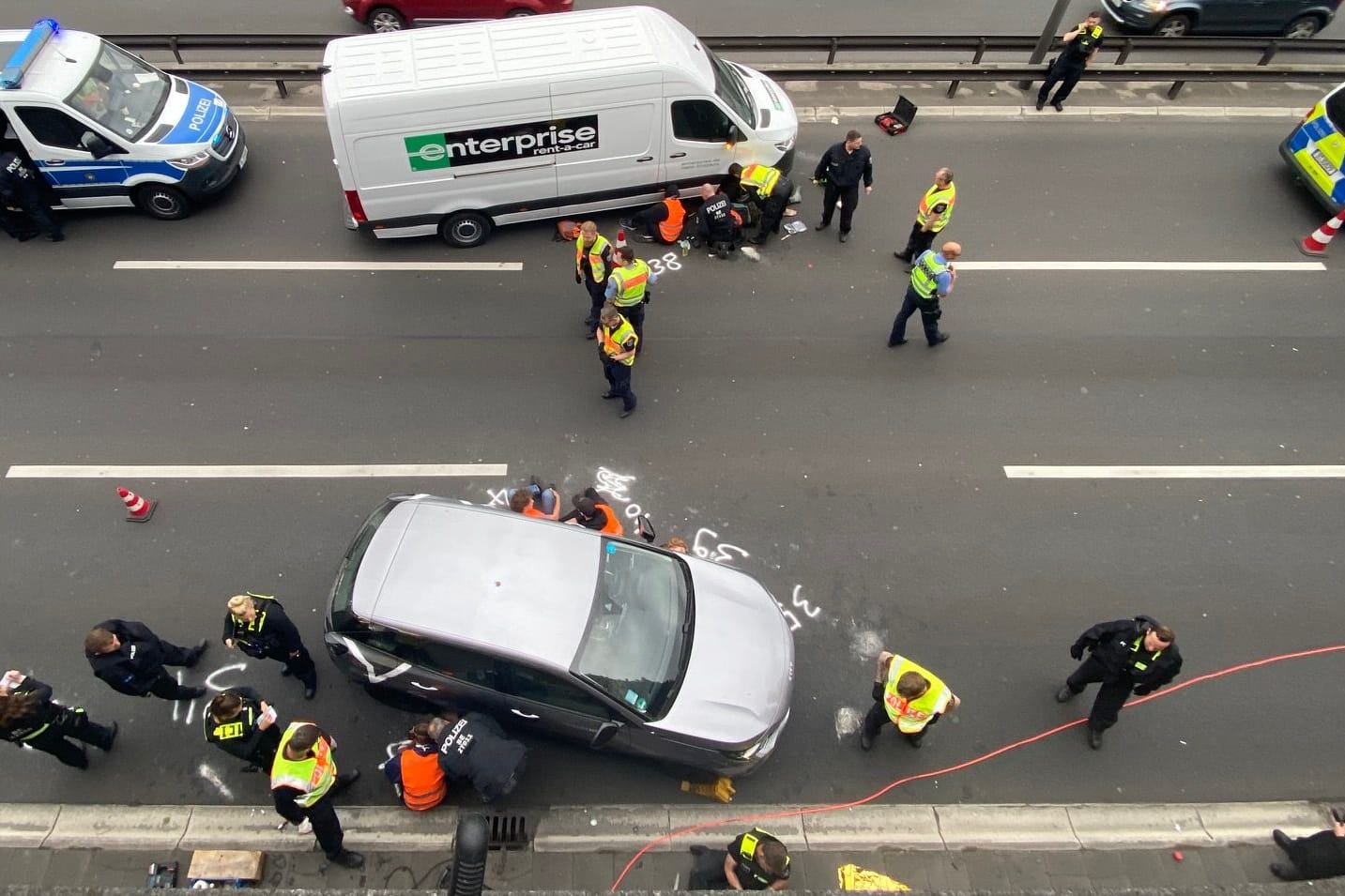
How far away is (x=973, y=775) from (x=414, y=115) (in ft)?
28.4

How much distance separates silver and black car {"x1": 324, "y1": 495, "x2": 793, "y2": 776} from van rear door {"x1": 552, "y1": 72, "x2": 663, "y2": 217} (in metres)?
5.30

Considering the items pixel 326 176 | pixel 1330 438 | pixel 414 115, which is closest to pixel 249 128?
pixel 326 176

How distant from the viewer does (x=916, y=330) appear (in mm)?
9477

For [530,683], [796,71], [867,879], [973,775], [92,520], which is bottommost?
[92,520]

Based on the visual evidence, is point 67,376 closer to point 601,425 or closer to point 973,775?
point 601,425

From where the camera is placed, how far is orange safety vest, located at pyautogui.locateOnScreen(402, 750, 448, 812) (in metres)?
5.52

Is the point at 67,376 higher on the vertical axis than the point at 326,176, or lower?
lower

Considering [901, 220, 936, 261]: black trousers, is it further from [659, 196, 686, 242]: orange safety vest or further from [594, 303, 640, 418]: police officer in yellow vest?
[594, 303, 640, 418]: police officer in yellow vest

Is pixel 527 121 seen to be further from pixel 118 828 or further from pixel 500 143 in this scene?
pixel 118 828

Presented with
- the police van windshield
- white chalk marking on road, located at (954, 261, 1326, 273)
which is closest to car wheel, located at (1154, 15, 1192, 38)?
white chalk marking on road, located at (954, 261, 1326, 273)

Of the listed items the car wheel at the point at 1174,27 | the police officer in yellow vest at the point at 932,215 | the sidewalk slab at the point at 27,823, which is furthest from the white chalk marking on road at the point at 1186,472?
the car wheel at the point at 1174,27

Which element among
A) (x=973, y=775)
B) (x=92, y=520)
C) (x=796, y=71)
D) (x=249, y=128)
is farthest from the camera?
(x=796, y=71)

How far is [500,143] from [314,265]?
9.40 feet

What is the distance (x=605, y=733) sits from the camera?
5602 millimetres
